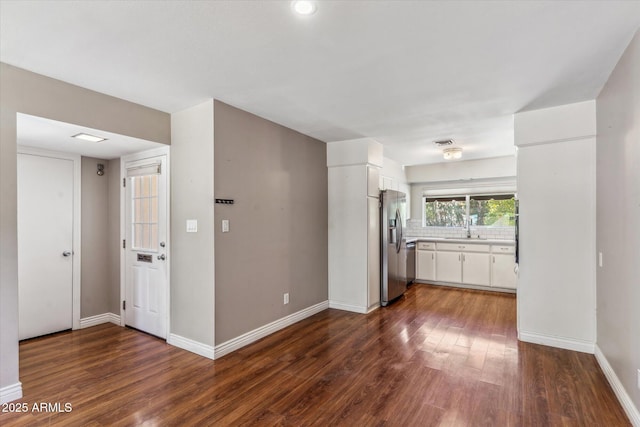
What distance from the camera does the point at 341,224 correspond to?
4.71 meters

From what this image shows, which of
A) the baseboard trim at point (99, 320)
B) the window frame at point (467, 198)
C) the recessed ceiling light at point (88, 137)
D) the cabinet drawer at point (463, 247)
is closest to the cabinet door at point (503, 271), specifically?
the cabinet drawer at point (463, 247)

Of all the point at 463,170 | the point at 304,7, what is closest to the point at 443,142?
the point at 463,170

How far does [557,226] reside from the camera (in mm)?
3230

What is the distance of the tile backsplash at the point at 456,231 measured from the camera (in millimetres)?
6375

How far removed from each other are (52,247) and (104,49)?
2.78 m

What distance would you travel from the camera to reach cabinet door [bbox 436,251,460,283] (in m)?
5.98

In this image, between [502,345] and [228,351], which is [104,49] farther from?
[502,345]

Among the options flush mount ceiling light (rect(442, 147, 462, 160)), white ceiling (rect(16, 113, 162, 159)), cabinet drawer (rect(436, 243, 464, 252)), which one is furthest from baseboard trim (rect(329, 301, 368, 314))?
white ceiling (rect(16, 113, 162, 159))

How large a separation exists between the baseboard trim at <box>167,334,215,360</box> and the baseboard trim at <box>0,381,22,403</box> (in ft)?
3.94

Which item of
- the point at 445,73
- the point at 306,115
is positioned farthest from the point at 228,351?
the point at 445,73

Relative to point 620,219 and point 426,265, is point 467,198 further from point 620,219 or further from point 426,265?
point 620,219

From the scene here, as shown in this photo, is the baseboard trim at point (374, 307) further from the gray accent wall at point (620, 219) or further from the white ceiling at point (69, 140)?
the white ceiling at point (69, 140)

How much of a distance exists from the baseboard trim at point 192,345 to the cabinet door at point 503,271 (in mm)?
4962

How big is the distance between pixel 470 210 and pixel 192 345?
5979 mm
